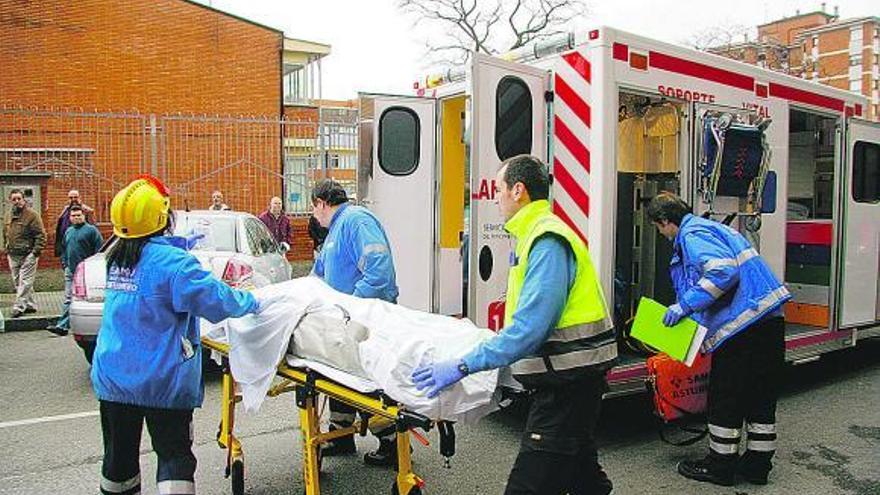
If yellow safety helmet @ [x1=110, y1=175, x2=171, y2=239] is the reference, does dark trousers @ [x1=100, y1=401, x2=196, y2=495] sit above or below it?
below

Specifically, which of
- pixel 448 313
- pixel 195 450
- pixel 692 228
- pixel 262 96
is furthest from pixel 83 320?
pixel 262 96

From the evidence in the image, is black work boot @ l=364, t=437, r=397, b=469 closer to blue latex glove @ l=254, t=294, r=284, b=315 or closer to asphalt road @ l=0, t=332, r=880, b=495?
asphalt road @ l=0, t=332, r=880, b=495

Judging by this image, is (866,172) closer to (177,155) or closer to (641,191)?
(641,191)

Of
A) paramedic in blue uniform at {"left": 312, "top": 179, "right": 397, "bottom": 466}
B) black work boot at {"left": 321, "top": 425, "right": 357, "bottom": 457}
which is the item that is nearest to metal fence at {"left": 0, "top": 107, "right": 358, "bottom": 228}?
paramedic in blue uniform at {"left": 312, "top": 179, "right": 397, "bottom": 466}

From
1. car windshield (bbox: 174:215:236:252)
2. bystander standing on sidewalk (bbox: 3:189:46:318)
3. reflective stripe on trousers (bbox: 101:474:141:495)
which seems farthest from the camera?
bystander standing on sidewalk (bbox: 3:189:46:318)

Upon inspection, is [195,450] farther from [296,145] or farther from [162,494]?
[296,145]

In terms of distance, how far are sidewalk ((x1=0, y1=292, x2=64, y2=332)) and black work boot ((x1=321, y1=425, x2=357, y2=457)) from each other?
6.97 meters

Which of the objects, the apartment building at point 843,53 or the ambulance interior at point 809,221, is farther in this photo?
the apartment building at point 843,53

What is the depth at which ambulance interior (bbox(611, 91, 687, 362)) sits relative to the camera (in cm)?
609

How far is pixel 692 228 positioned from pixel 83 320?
5238 millimetres

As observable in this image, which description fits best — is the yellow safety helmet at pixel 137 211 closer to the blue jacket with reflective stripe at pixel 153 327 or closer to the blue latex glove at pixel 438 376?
the blue jacket with reflective stripe at pixel 153 327

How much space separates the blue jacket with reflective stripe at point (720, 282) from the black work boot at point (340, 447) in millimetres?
2297

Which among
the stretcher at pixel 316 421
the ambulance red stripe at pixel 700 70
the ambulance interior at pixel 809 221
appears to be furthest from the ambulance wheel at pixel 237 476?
the ambulance interior at pixel 809 221

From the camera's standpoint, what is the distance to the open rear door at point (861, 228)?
23.0ft
